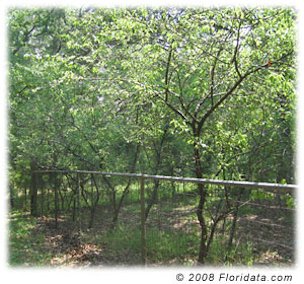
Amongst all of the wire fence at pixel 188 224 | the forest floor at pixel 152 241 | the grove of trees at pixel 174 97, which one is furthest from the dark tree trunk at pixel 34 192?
the wire fence at pixel 188 224

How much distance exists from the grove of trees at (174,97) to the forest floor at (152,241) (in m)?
0.37

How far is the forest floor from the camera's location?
3291 millimetres

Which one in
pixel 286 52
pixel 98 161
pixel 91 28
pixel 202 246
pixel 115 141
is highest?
pixel 91 28

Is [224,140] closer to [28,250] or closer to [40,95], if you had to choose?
[28,250]

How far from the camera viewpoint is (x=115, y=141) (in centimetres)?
602

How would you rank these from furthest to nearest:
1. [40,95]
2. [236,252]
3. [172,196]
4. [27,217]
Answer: [27,217] → [40,95] → [172,196] → [236,252]

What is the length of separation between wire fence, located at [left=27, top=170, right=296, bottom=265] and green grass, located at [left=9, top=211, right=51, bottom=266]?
2.48 ft

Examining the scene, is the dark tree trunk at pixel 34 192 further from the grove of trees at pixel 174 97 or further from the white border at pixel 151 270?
the white border at pixel 151 270

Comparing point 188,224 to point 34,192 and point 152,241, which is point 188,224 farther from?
point 34,192

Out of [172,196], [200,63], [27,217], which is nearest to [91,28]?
[200,63]

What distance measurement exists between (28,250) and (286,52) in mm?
5243

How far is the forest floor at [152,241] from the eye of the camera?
3291 mm

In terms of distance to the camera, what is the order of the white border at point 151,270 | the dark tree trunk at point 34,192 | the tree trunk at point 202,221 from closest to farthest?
1. the white border at point 151,270
2. the tree trunk at point 202,221
3. the dark tree trunk at point 34,192

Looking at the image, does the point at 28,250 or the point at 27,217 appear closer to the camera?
the point at 28,250
